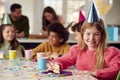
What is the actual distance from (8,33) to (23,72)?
105cm

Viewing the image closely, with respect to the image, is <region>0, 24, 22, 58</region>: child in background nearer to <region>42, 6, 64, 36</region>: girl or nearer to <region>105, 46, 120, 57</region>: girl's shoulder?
<region>105, 46, 120, 57</region>: girl's shoulder

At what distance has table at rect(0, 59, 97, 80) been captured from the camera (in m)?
1.81

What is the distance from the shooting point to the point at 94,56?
2176 mm

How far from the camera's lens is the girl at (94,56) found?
1.96 metres

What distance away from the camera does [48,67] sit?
207cm

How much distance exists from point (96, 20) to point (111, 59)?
0.33 m

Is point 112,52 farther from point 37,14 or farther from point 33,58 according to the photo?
point 37,14

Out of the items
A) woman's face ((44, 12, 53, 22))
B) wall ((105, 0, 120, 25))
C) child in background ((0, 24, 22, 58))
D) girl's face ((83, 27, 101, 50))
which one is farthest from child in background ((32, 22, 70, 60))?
wall ((105, 0, 120, 25))

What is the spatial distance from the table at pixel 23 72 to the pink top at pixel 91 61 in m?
0.11

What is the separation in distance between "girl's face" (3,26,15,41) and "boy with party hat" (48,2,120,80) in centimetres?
85

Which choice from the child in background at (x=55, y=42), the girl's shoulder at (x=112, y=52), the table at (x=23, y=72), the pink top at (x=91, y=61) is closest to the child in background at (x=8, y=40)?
the child in background at (x=55, y=42)

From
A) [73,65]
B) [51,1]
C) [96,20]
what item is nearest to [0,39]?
[73,65]

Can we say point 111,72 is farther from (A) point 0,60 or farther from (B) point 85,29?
(A) point 0,60

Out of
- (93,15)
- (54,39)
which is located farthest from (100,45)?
(54,39)
